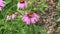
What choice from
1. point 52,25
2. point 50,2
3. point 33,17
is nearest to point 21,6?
point 33,17

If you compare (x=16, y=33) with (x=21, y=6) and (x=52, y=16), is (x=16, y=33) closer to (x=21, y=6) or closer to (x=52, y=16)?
(x=21, y=6)

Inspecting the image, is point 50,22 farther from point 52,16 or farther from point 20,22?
point 20,22

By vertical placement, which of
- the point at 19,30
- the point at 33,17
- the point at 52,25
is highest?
the point at 33,17

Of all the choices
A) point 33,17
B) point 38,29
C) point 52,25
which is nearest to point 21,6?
point 33,17

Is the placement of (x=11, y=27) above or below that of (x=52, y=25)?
above

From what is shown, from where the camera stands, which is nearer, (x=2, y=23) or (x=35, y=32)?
(x=35, y=32)

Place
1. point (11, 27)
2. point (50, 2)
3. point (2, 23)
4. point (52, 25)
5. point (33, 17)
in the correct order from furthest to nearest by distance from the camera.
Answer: point (50, 2) → point (52, 25) → point (2, 23) → point (11, 27) → point (33, 17)

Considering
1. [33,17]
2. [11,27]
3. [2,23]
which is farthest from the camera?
[2,23]

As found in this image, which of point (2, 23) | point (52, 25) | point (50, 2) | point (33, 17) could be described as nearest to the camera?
point (33, 17)

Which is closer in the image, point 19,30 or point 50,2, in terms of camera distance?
point 19,30
